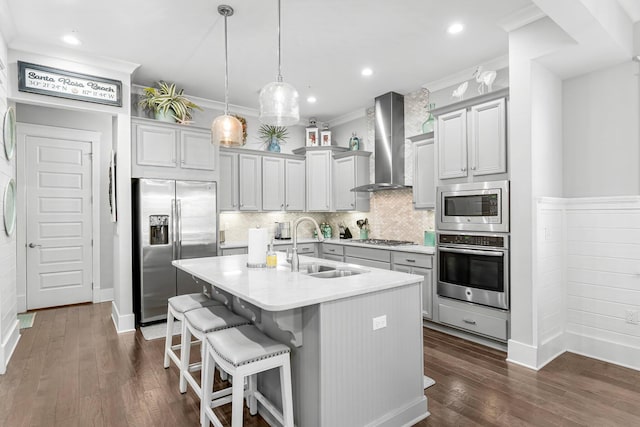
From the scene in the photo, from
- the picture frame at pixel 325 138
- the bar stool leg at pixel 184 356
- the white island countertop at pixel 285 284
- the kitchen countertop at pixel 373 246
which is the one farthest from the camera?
the picture frame at pixel 325 138

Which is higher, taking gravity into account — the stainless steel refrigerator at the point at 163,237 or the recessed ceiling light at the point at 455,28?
the recessed ceiling light at the point at 455,28

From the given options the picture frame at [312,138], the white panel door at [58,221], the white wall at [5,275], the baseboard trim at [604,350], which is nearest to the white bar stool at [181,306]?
the white wall at [5,275]

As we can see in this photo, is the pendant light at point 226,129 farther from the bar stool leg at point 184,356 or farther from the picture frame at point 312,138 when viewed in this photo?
the picture frame at point 312,138

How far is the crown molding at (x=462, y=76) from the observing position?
12.4ft

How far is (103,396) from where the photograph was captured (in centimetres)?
253

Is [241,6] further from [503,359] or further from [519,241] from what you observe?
[503,359]

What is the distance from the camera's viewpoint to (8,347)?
3164mm

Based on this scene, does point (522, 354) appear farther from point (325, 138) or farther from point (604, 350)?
point (325, 138)

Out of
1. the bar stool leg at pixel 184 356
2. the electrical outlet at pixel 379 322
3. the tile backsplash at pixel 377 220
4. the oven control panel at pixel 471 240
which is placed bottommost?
the bar stool leg at pixel 184 356

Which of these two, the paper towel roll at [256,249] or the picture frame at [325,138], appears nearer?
the paper towel roll at [256,249]

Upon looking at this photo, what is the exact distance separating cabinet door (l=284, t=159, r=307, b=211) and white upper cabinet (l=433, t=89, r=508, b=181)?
2.50m

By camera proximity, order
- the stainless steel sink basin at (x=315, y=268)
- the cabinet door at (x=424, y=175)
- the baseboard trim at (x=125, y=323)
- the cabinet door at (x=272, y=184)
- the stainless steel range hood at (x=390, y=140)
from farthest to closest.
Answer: the cabinet door at (x=272, y=184), the stainless steel range hood at (x=390, y=140), the cabinet door at (x=424, y=175), the baseboard trim at (x=125, y=323), the stainless steel sink basin at (x=315, y=268)

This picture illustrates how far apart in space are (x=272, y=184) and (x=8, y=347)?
3512 millimetres

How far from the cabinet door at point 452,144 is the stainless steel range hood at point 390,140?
39.6 inches
